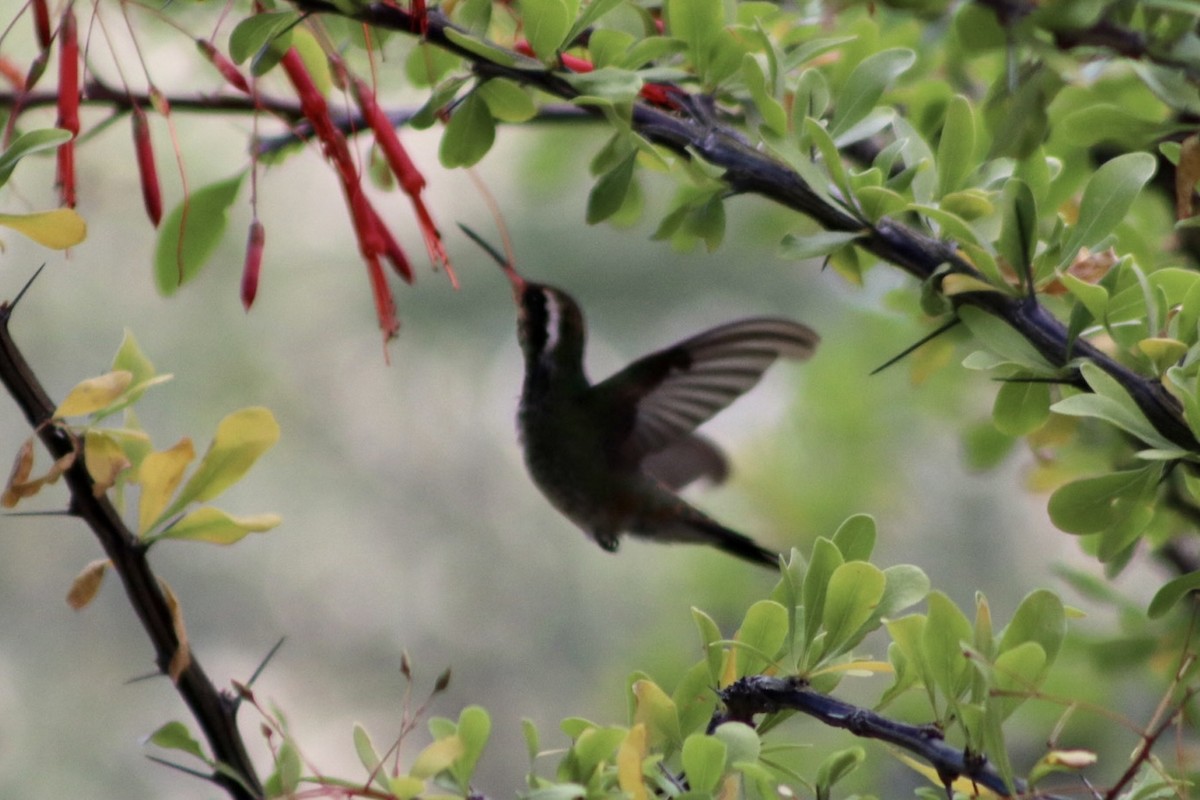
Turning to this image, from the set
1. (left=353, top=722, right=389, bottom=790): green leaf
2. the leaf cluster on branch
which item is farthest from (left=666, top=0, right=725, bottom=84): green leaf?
(left=353, top=722, right=389, bottom=790): green leaf

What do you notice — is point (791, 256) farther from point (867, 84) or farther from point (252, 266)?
point (252, 266)

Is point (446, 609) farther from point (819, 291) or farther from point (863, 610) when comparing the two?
point (863, 610)

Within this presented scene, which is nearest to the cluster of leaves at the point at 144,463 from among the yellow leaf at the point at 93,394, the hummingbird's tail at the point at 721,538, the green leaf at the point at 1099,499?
the yellow leaf at the point at 93,394

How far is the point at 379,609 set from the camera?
4648 mm

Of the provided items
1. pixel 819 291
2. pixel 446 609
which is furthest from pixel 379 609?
pixel 819 291

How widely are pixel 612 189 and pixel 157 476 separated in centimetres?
30

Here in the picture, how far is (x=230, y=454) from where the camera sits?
651mm

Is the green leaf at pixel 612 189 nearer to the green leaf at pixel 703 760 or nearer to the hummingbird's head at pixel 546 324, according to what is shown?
the hummingbird's head at pixel 546 324

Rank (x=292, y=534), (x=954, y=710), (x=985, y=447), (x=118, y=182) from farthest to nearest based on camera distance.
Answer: (x=292, y=534) → (x=118, y=182) → (x=985, y=447) → (x=954, y=710)

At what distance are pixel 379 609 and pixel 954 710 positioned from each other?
427 cm

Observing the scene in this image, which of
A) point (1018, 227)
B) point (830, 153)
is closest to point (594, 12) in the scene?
point (830, 153)

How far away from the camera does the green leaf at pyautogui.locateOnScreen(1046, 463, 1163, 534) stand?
1.97 ft

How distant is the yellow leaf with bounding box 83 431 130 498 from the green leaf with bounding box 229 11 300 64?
22 centimetres

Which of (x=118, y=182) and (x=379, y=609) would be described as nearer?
(x=118, y=182)
